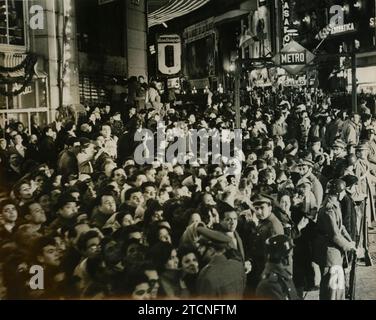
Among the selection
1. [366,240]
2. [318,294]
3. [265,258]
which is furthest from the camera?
[366,240]

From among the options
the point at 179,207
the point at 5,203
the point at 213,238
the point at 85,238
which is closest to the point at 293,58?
the point at 179,207

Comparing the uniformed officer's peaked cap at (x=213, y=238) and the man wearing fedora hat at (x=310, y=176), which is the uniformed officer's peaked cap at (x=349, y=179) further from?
the uniformed officer's peaked cap at (x=213, y=238)

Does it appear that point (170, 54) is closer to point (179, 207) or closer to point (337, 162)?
point (179, 207)

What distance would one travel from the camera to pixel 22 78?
4434 mm

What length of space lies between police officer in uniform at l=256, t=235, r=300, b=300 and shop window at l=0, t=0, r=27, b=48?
3.06m

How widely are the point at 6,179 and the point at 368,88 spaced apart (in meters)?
3.72

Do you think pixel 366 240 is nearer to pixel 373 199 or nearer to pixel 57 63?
pixel 373 199

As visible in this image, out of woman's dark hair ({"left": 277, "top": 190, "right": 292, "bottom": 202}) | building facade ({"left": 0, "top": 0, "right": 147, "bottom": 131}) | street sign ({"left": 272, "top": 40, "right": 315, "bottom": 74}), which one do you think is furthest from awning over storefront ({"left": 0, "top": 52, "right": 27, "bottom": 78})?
woman's dark hair ({"left": 277, "top": 190, "right": 292, "bottom": 202})

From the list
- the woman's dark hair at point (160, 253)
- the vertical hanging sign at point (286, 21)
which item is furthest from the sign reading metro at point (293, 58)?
the woman's dark hair at point (160, 253)

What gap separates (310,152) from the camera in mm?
4414

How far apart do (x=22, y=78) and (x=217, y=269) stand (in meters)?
2.60

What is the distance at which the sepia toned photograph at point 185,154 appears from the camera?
361 cm

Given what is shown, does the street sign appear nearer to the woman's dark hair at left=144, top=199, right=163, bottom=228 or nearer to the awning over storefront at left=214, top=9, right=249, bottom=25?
the awning over storefront at left=214, top=9, right=249, bottom=25
